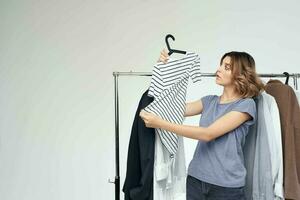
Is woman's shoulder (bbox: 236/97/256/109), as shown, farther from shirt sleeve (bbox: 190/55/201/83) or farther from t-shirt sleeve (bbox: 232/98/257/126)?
shirt sleeve (bbox: 190/55/201/83)

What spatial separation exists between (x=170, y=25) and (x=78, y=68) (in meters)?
0.74

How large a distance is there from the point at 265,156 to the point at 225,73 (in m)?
0.39

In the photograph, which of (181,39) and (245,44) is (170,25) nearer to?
(181,39)

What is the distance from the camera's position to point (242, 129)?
4.50ft

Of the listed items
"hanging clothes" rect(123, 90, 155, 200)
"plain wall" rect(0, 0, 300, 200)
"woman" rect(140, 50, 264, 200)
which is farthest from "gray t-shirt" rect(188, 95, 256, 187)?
"plain wall" rect(0, 0, 300, 200)

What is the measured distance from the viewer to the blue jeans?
4.35ft

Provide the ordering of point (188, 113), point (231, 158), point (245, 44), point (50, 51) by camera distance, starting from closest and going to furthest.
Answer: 1. point (231, 158)
2. point (188, 113)
3. point (245, 44)
4. point (50, 51)

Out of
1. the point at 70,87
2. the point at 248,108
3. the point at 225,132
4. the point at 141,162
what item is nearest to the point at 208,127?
the point at 225,132

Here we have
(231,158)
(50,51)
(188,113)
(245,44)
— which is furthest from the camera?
(50,51)

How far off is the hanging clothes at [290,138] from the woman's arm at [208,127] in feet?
0.71

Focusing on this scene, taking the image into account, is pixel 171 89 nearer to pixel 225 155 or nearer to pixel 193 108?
pixel 193 108

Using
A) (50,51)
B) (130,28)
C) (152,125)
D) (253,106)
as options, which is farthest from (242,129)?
(50,51)

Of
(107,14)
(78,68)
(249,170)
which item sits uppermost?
→ (107,14)

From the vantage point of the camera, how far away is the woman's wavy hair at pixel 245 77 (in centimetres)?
138
